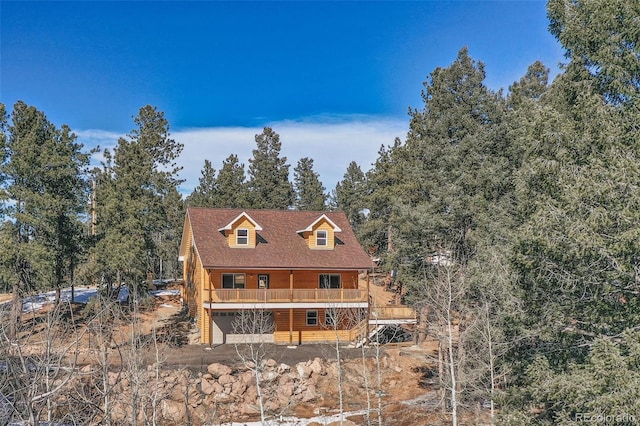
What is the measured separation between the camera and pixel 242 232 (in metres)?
31.2

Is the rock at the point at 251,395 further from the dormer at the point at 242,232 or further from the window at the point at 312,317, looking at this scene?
A: the dormer at the point at 242,232

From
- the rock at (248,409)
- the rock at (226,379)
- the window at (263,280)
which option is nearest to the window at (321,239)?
the window at (263,280)

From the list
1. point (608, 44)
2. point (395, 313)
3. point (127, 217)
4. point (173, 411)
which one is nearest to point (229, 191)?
point (127, 217)

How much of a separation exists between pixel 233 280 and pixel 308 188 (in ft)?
97.1

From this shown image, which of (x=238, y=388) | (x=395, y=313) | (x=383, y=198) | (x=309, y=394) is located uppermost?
(x=383, y=198)

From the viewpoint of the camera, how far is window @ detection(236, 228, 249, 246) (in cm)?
3112

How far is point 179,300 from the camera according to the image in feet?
132

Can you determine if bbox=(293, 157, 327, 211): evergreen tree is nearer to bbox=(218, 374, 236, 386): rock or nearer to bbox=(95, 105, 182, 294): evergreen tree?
bbox=(95, 105, 182, 294): evergreen tree

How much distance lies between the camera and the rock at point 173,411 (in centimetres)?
1995

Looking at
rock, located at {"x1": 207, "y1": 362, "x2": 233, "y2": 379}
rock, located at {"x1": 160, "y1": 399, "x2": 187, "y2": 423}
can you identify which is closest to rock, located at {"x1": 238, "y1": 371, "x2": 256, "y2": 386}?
rock, located at {"x1": 207, "y1": 362, "x2": 233, "y2": 379}

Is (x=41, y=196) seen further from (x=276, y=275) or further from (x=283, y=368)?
(x=283, y=368)

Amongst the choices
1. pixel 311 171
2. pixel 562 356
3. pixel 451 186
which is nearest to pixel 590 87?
pixel 562 356

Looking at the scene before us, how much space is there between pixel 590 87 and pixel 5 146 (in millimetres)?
28251

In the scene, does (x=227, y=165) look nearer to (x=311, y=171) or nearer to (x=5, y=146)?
(x=311, y=171)
